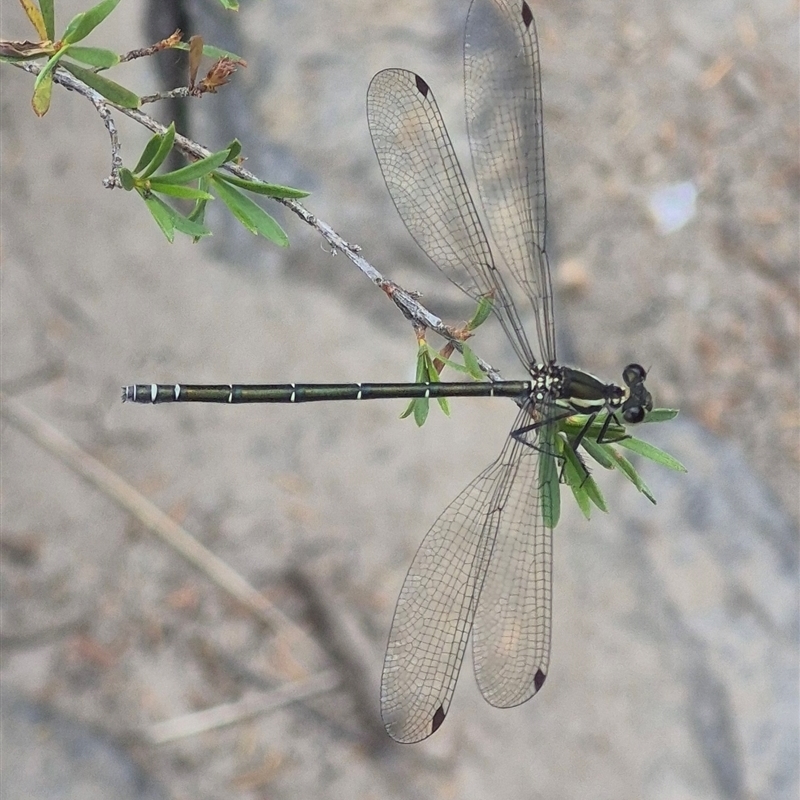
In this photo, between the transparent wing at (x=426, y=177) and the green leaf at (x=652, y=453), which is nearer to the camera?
the green leaf at (x=652, y=453)

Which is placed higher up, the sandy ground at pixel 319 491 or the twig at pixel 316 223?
the twig at pixel 316 223

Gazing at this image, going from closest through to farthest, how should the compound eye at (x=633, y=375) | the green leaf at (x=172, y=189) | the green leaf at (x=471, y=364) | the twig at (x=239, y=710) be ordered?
the green leaf at (x=172, y=189)
the green leaf at (x=471, y=364)
the compound eye at (x=633, y=375)
the twig at (x=239, y=710)

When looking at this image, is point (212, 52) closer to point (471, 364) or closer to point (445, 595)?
point (471, 364)

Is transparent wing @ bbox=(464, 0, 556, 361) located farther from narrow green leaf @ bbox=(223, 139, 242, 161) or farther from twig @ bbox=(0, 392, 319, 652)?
twig @ bbox=(0, 392, 319, 652)

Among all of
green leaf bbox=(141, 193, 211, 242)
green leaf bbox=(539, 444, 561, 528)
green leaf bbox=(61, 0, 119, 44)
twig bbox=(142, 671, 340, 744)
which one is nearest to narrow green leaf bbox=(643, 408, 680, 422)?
green leaf bbox=(539, 444, 561, 528)

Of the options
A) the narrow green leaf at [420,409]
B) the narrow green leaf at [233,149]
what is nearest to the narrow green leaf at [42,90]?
the narrow green leaf at [233,149]

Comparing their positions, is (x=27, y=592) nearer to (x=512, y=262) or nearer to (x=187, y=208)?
(x=187, y=208)

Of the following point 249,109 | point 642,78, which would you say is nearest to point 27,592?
point 249,109

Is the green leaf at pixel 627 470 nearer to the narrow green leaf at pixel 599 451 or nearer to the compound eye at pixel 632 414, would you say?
the narrow green leaf at pixel 599 451
